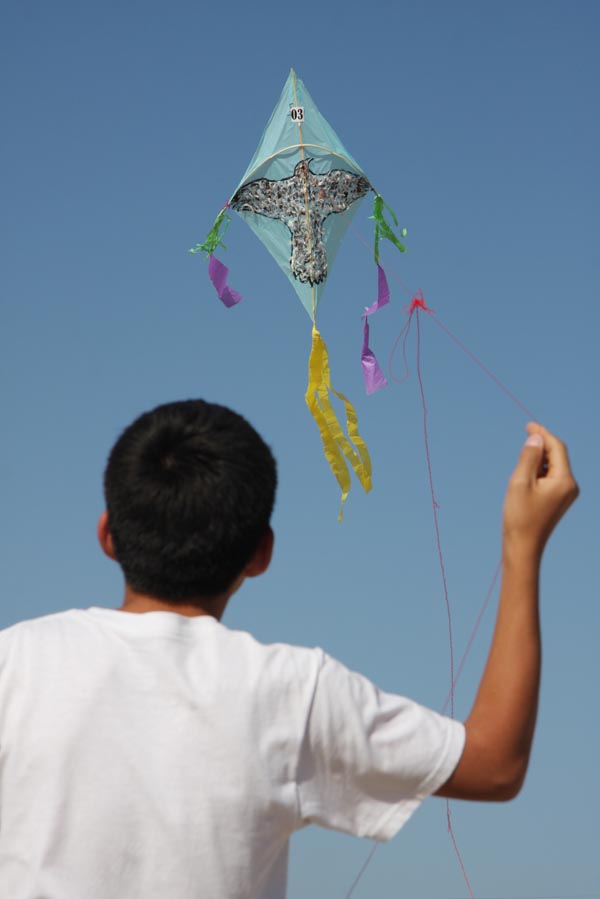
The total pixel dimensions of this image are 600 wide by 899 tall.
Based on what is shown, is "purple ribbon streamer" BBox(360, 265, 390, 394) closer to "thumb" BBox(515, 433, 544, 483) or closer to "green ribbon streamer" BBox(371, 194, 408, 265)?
"green ribbon streamer" BBox(371, 194, 408, 265)

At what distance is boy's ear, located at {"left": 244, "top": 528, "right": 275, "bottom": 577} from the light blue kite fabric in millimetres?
6477

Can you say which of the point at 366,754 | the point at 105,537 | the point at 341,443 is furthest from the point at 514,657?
the point at 341,443

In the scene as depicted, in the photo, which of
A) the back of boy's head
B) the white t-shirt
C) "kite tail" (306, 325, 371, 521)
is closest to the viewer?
the white t-shirt

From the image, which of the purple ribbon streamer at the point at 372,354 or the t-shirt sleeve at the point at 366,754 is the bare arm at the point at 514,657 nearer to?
the t-shirt sleeve at the point at 366,754

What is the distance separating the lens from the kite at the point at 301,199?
27.3 ft

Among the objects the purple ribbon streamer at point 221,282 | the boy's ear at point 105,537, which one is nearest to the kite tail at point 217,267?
the purple ribbon streamer at point 221,282

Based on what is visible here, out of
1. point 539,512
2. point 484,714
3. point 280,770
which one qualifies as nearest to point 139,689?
point 280,770

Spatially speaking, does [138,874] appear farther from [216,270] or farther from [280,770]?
[216,270]

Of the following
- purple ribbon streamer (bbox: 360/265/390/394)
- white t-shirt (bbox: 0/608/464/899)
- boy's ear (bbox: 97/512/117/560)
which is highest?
purple ribbon streamer (bbox: 360/265/390/394)

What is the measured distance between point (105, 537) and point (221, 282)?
679 centimetres

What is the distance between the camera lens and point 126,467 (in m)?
1.81

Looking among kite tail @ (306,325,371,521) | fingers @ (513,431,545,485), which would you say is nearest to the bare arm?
fingers @ (513,431,545,485)

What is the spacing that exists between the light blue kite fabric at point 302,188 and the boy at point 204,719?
6530mm

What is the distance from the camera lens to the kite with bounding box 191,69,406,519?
8320 mm
